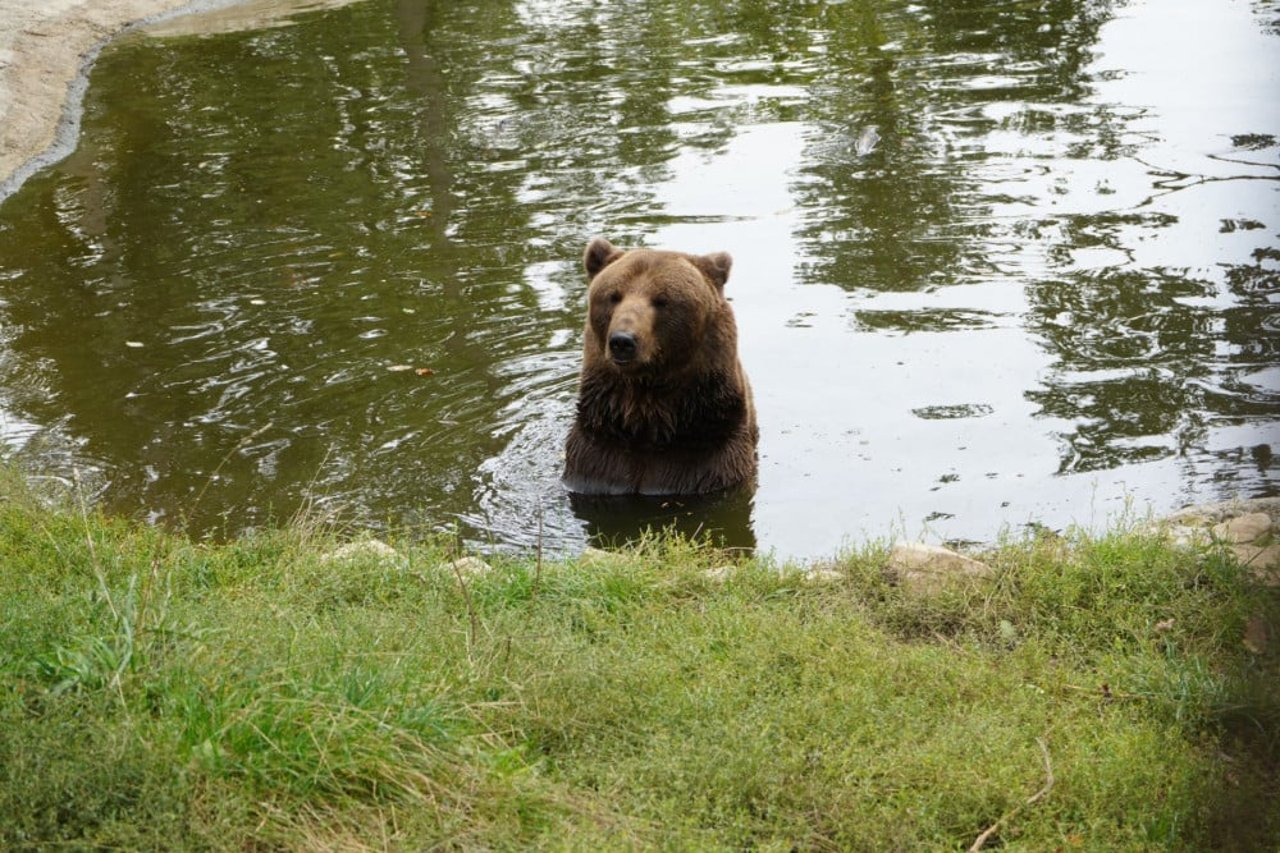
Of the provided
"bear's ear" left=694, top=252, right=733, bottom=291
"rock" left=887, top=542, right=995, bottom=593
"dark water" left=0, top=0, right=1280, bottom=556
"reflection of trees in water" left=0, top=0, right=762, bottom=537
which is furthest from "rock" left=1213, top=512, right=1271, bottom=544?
"reflection of trees in water" left=0, top=0, right=762, bottom=537

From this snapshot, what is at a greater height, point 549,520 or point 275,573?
point 275,573

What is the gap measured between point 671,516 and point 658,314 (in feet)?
3.54

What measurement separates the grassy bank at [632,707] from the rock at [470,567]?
0.14 metres

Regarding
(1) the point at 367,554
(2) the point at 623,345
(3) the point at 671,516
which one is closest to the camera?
(1) the point at 367,554

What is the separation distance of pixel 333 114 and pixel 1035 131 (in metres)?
7.65

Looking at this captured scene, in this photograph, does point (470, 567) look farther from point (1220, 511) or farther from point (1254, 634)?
point (1220, 511)

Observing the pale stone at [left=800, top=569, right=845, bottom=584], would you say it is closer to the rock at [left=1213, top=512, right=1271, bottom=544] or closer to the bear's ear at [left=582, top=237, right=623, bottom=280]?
the rock at [left=1213, top=512, right=1271, bottom=544]

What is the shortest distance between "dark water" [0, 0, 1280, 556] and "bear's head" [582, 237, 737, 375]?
815 mm

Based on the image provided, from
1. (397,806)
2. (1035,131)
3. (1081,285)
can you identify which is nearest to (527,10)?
(1035,131)

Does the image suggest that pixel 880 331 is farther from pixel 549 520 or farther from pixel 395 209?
pixel 395 209

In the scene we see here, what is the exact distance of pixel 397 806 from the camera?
160 inches

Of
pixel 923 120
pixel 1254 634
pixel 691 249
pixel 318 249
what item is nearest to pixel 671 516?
pixel 1254 634

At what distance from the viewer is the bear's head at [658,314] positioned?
25.7ft

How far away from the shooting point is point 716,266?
8430 millimetres
